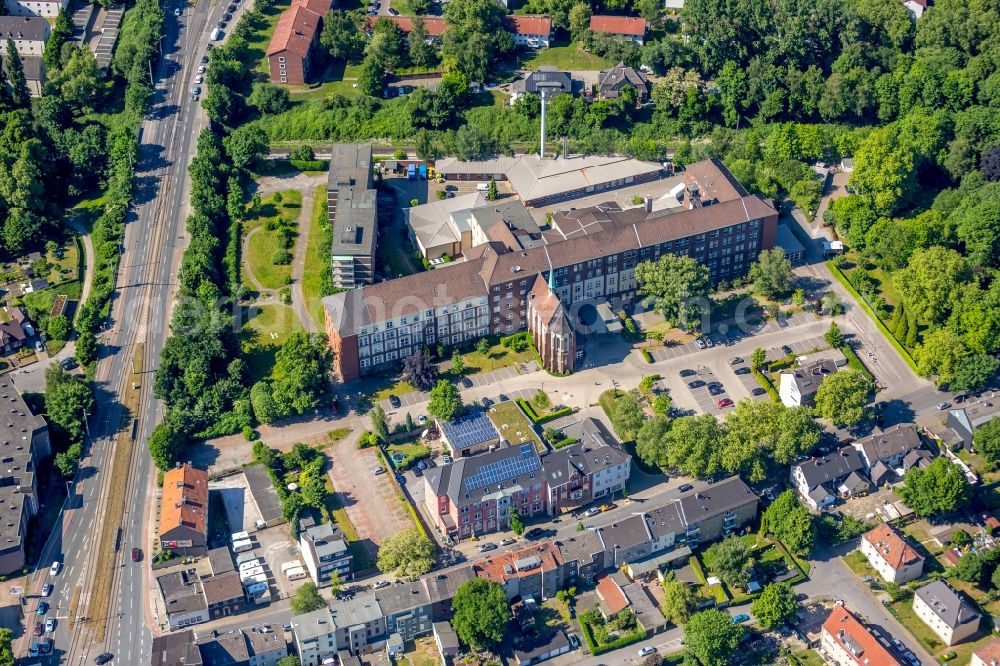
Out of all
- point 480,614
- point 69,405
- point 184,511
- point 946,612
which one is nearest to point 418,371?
point 184,511

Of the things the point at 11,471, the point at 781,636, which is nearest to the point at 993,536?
the point at 781,636

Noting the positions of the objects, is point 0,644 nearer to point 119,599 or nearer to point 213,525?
point 119,599

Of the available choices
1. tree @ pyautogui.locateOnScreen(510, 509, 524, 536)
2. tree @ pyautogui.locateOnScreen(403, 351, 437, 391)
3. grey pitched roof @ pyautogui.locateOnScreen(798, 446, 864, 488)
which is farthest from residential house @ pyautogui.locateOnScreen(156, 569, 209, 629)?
grey pitched roof @ pyautogui.locateOnScreen(798, 446, 864, 488)

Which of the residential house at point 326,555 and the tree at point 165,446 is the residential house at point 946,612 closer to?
the residential house at point 326,555

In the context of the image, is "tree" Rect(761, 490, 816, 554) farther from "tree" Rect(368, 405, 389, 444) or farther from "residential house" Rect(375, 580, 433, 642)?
"tree" Rect(368, 405, 389, 444)

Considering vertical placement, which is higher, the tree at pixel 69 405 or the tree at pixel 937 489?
the tree at pixel 69 405

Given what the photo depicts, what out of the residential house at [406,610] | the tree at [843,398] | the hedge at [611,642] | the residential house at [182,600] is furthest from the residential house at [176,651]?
the tree at [843,398]
